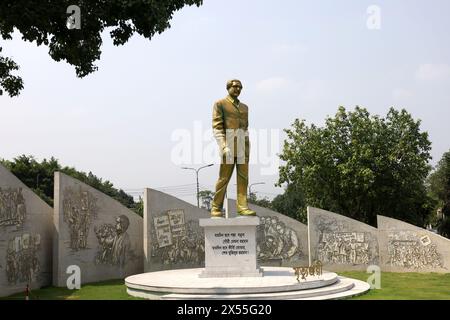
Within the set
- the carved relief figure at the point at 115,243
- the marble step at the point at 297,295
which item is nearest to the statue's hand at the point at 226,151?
the marble step at the point at 297,295

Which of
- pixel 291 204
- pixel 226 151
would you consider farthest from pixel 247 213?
pixel 291 204

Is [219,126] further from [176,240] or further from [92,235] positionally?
[176,240]

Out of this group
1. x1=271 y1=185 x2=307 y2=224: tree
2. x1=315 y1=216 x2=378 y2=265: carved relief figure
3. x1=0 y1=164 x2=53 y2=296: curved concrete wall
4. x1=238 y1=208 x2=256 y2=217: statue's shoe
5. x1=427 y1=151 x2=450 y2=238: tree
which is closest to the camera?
x1=238 y1=208 x2=256 y2=217: statue's shoe

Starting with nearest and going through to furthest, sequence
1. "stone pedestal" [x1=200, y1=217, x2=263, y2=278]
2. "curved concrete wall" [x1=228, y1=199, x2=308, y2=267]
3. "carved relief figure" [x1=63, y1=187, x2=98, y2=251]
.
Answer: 1. "stone pedestal" [x1=200, y1=217, x2=263, y2=278]
2. "carved relief figure" [x1=63, y1=187, x2=98, y2=251]
3. "curved concrete wall" [x1=228, y1=199, x2=308, y2=267]

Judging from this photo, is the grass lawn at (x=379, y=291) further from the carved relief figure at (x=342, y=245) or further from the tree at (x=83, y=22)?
the tree at (x=83, y=22)

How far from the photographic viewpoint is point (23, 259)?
15195mm

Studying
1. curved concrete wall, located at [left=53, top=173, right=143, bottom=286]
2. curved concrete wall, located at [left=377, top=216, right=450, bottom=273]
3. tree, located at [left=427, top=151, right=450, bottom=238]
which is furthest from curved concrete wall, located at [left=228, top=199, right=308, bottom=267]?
tree, located at [left=427, top=151, right=450, bottom=238]

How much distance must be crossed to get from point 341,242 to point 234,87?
10257 mm

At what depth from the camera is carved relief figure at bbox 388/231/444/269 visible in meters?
19.3

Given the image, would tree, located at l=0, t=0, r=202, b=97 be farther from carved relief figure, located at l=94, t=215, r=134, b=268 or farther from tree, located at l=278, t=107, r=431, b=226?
tree, located at l=278, t=107, r=431, b=226

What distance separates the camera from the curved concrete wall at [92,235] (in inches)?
656

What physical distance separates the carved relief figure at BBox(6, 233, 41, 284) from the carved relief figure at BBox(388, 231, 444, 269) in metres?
14.2

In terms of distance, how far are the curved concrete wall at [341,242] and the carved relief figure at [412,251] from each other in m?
0.70

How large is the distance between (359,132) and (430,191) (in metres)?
14.5
